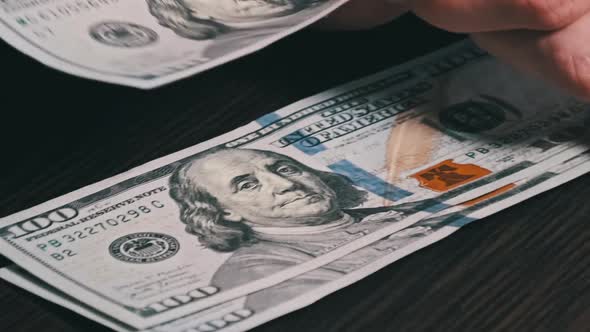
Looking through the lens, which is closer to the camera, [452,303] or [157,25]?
[452,303]

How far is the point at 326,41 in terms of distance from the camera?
0.80m

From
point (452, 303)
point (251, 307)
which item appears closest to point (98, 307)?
point (251, 307)

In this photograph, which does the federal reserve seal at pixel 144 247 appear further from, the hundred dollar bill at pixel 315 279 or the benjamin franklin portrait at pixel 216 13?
the benjamin franklin portrait at pixel 216 13

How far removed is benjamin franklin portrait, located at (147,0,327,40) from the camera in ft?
2.16

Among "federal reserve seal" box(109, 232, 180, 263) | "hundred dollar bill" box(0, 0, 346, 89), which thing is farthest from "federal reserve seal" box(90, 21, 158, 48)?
"federal reserve seal" box(109, 232, 180, 263)

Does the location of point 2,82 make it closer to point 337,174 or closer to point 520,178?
point 337,174

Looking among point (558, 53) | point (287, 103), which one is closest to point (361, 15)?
point (287, 103)

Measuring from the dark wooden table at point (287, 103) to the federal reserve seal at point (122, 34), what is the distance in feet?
0.22

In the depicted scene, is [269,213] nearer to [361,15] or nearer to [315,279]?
[315,279]

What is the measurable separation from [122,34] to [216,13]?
0.23ft

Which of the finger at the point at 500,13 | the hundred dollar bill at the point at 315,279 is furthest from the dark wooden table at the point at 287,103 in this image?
the finger at the point at 500,13

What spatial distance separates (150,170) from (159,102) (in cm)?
10

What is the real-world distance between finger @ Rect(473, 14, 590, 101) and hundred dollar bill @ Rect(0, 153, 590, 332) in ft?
0.20

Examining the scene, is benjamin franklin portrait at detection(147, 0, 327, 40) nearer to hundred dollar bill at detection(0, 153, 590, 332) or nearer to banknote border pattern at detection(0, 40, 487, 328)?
banknote border pattern at detection(0, 40, 487, 328)
